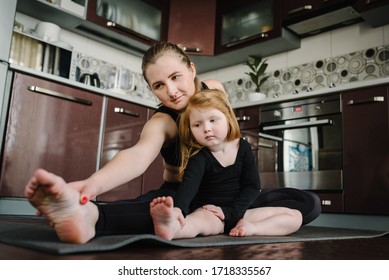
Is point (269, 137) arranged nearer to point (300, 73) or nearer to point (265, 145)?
point (265, 145)

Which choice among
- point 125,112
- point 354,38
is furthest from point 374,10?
point 125,112

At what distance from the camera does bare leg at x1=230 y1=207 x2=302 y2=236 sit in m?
1.07

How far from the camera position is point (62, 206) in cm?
64

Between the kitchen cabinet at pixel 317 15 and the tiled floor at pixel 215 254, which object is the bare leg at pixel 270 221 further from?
the kitchen cabinet at pixel 317 15

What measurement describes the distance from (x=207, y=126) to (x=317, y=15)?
1.81m

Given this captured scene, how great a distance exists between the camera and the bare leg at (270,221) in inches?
42.2

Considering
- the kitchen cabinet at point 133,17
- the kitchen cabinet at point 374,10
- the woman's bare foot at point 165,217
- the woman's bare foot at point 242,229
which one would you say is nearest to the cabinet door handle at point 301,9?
the kitchen cabinet at point 374,10

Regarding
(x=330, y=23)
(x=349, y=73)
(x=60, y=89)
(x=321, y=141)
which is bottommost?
(x=321, y=141)

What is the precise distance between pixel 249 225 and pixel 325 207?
1.18 metres

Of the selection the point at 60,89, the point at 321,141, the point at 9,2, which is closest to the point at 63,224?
the point at 60,89

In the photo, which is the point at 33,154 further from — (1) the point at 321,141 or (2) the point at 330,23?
(2) the point at 330,23

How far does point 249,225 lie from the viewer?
41.8 inches
